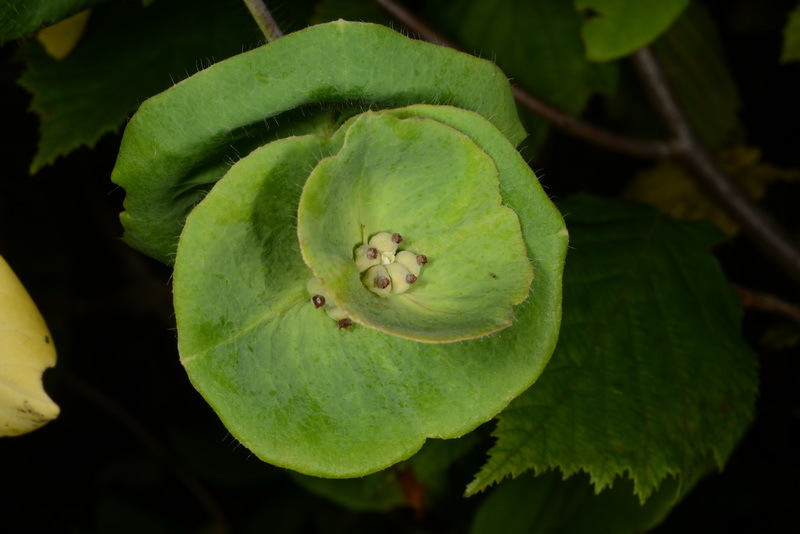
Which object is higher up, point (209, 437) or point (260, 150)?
point (260, 150)

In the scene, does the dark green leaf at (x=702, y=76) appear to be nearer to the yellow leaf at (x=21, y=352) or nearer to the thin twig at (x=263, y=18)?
the thin twig at (x=263, y=18)

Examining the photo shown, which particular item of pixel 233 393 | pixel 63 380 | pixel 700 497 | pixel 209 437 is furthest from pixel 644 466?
pixel 63 380

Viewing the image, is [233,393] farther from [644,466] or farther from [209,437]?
[209,437]

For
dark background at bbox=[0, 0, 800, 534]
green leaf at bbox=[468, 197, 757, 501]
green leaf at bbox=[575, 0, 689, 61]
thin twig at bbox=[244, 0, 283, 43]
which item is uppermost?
thin twig at bbox=[244, 0, 283, 43]

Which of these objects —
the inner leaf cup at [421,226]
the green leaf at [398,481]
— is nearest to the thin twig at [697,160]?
the green leaf at [398,481]

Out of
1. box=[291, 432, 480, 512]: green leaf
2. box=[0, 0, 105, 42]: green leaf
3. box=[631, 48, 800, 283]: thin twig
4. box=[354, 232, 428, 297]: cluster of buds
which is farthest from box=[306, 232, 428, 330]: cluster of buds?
box=[631, 48, 800, 283]: thin twig

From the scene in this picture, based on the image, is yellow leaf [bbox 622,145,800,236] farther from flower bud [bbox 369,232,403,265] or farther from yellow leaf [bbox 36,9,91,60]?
yellow leaf [bbox 36,9,91,60]
